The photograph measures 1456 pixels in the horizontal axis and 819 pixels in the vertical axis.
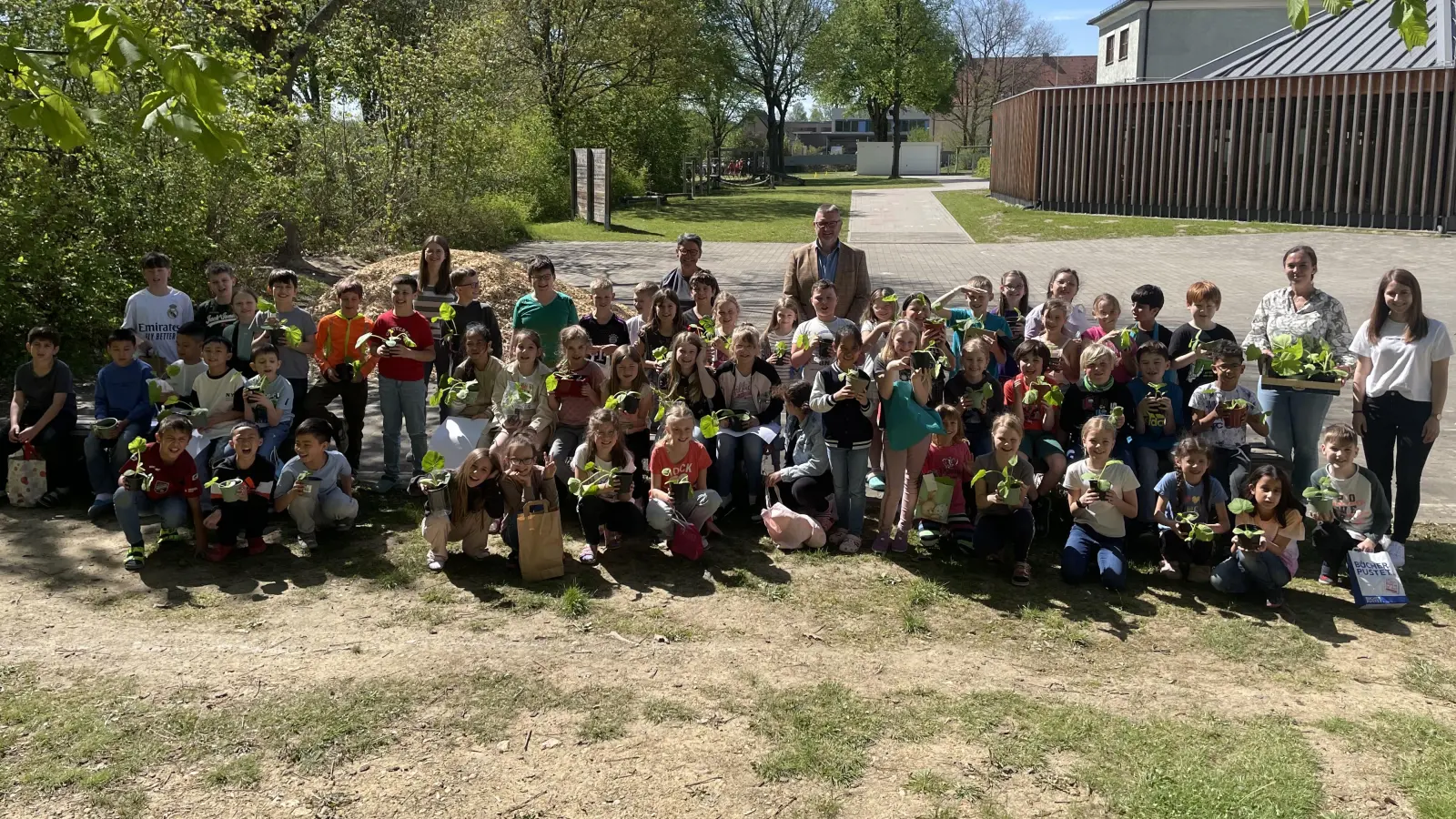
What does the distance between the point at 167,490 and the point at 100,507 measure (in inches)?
38.1

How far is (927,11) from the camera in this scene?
231 ft

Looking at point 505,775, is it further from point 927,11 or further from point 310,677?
point 927,11

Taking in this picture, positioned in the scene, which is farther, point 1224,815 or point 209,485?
point 209,485

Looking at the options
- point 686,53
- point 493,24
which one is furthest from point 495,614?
point 686,53

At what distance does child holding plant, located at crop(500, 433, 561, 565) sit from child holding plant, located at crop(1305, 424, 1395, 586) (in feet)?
14.1

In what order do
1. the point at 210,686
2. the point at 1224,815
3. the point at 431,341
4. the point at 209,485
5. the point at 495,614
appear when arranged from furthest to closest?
the point at 431,341
the point at 209,485
the point at 495,614
the point at 210,686
the point at 1224,815

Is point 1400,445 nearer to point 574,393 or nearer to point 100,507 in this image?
point 574,393

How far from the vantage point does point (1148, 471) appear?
693 cm

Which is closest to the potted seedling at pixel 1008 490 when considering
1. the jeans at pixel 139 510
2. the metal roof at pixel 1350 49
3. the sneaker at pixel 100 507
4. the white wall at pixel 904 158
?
the jeans at pixel 139 510

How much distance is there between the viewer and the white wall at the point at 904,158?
73.8m

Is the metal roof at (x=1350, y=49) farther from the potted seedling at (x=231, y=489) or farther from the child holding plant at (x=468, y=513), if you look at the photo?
the potted seedling at (x=231, y=489)

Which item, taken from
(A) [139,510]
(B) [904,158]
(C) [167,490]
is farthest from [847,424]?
(B) [904,158]

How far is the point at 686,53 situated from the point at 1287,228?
2298 centimetres

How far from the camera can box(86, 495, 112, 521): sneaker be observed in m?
7.38
